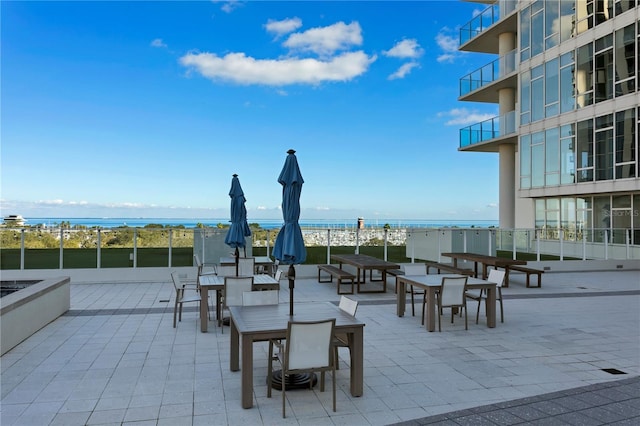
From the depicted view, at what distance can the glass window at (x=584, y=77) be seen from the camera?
18.0 meters

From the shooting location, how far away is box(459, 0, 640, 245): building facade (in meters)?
16.8

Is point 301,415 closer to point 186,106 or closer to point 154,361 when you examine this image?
point 154,361

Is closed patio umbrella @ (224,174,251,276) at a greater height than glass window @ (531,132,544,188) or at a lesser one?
lesser

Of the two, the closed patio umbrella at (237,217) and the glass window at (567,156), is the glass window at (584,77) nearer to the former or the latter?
the glass window at (567,156)

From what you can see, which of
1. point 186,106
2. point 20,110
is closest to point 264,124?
point 186,106

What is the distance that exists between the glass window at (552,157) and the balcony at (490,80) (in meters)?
4.39

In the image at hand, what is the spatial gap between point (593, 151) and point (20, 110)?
3168cm

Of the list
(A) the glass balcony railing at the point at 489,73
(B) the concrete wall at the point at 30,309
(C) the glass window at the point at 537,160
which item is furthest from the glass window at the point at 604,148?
(B) the concrete wall at the point at 30,309

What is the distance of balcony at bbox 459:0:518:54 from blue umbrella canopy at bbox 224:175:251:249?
19730 mm

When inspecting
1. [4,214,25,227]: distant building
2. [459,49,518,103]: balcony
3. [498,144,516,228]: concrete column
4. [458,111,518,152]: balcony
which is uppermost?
[459,49,518,103]: balcony

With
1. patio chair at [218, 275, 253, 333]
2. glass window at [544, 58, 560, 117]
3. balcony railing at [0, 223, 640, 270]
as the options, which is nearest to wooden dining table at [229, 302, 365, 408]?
patio chair at [218, 275, 253, 333]

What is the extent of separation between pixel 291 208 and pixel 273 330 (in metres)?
1.75

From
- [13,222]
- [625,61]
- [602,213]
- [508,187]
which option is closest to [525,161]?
[508,187]

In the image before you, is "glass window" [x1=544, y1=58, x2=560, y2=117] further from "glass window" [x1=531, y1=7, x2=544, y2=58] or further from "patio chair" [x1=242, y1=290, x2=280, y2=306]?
"patio chair" [x1=242, y1=290, x2=280, y2=306]
